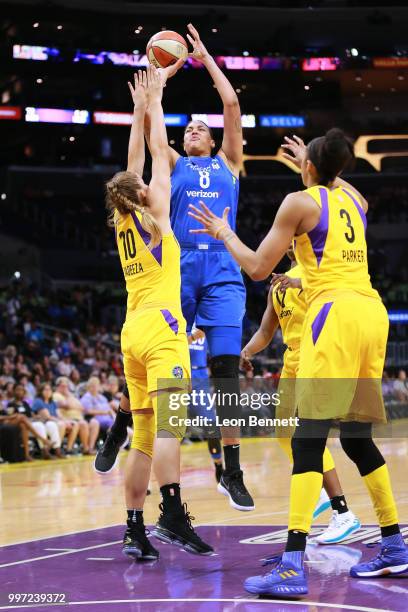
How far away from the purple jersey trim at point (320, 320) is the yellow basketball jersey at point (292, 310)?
5.89 feet

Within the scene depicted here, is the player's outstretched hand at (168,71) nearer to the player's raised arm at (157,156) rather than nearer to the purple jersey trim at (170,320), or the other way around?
the player's raised arm at (157,156)

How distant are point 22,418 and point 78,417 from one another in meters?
1.66

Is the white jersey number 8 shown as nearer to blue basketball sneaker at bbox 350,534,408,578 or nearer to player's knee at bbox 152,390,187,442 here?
player's knee at bbox 152,390,187,442

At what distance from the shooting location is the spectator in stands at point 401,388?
2301 centimetres

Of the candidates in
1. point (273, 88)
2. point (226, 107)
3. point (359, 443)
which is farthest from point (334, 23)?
point (359, 443)

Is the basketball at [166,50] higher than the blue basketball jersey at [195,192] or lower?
higher

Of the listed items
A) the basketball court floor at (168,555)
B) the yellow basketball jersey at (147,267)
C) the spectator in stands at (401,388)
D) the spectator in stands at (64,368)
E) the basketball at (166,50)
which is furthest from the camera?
the spectator in stands at (401,388)

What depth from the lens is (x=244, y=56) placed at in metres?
36.2

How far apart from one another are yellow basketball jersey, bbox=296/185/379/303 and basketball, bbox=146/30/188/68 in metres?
2.41

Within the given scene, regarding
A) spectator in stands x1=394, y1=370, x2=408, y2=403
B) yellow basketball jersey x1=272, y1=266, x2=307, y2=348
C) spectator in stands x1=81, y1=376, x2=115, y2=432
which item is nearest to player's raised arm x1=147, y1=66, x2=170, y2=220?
yellow basketball jersey x1=272, y1=266, x2=307, y2=348

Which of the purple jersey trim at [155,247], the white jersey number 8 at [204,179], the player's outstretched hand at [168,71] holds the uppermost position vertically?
the player's outstretched hand at [168,71]

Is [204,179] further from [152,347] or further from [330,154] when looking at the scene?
[330,154]

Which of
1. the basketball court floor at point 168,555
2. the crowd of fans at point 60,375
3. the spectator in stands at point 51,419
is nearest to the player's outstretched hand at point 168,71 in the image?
the basketball court floor at point 168,555

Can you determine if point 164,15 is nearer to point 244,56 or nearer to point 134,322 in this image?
point 244,56
